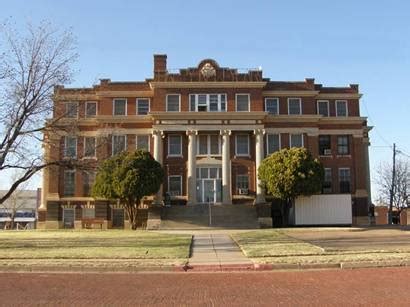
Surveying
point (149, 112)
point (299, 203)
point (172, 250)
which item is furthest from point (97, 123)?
point (172, 250)

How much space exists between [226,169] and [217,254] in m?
26.3

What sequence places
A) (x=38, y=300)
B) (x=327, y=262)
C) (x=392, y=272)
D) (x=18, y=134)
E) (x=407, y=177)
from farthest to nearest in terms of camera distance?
1. (x=407, y=177)
2. (x=18, y=134)
3. (x=327, y=262)
4. (x=392, y=272)
5. (x=38, y=300)

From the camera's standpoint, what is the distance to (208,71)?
157 feet

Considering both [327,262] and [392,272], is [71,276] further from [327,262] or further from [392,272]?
[392,272]

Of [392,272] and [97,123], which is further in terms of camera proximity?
[97,123]

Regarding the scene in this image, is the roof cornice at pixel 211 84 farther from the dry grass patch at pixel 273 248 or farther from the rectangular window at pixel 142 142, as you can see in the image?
the dry grass patch at pixel 273 248

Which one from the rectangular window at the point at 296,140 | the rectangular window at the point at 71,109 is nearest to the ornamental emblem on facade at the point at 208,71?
the rectangular window at the point at 296,140

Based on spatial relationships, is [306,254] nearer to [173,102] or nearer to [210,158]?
[210,158]

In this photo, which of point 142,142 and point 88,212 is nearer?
point 88,212

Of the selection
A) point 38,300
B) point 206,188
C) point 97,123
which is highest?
point 97,123

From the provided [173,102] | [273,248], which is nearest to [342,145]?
[173,102]

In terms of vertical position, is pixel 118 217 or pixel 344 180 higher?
pixel 344 180

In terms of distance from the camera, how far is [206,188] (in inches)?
1871

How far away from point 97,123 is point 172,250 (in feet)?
96.5
